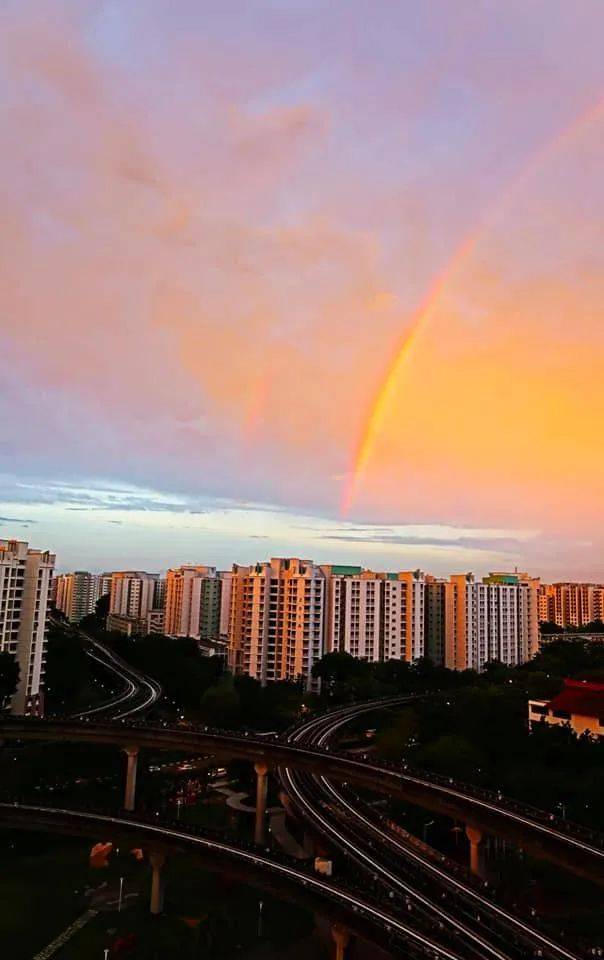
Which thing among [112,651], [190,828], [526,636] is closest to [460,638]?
[526,636]

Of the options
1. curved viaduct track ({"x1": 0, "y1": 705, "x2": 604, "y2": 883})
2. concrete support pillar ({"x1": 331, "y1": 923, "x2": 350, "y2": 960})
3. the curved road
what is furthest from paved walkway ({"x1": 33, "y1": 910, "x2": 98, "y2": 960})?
the curved road

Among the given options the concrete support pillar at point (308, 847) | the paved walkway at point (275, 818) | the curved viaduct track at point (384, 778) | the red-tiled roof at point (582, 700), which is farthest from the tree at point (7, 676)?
the red-tiled roof at point (582, 700)

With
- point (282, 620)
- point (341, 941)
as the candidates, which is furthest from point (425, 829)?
point (282, 620)

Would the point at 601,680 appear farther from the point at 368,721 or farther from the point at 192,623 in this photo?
the point at 192,623

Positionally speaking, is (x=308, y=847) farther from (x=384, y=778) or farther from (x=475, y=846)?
(x=475, y=846)

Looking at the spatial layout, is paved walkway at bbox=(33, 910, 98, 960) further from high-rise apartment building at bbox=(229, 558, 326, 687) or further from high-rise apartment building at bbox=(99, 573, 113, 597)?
high-rise apartment building at bbox=(99, 573, 113, 597)
